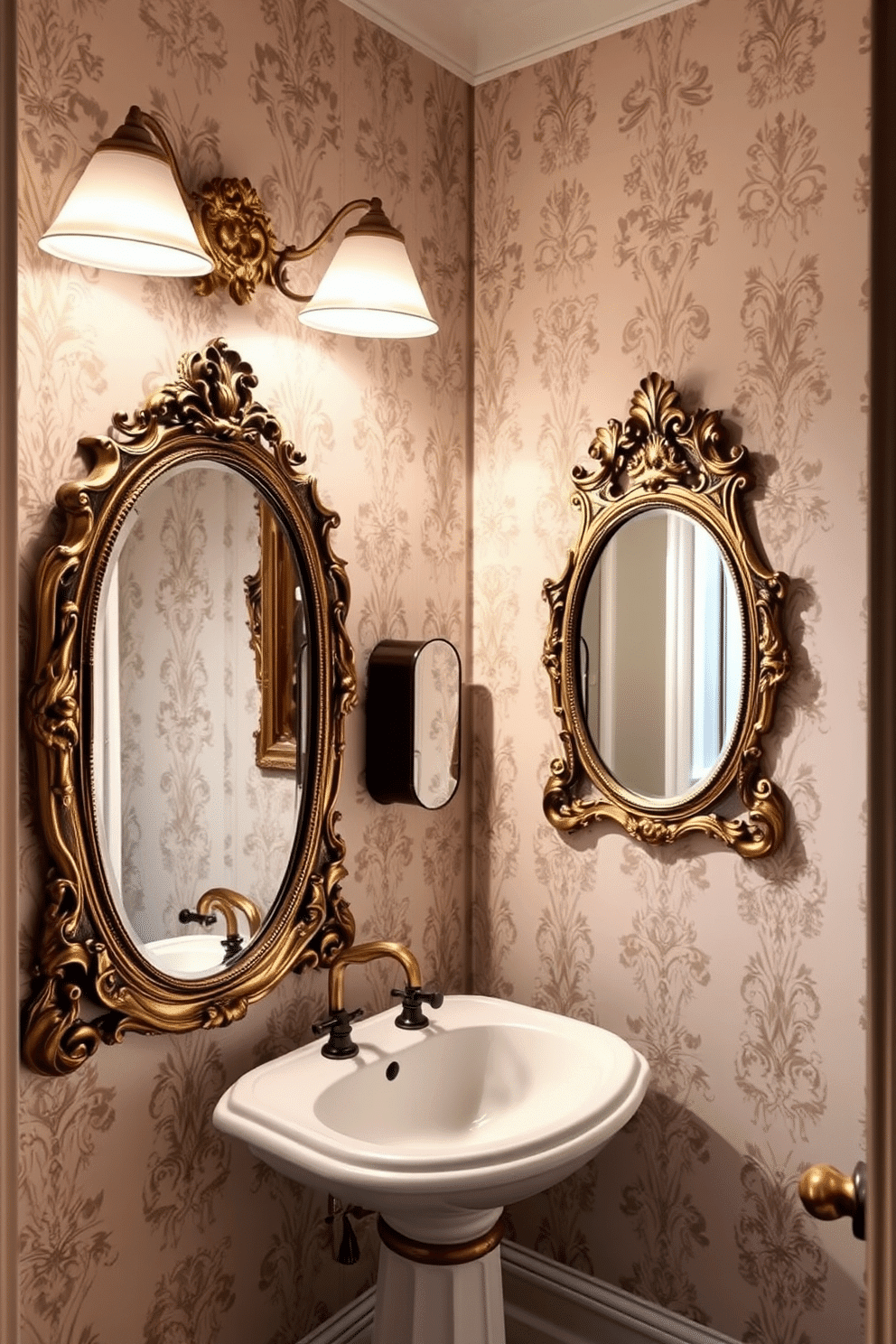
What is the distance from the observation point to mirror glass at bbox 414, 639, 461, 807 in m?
2.04

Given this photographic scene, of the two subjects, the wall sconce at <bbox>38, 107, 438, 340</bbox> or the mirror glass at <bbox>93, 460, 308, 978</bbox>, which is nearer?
the wall sconce at <bbox>38, 107, 438, 340</bbox>

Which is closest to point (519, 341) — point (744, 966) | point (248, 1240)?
point (744, 966)

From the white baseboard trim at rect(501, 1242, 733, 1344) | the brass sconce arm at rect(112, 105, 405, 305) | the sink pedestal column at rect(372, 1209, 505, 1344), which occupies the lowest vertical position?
the white baseboard trim at rect(501, 1242, 733, 1344)

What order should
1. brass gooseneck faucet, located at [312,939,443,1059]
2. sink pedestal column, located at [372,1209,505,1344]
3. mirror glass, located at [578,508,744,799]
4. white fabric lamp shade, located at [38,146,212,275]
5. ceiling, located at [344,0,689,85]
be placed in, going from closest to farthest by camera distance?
white fabric lamp shade, located at [38,146,212,275] → sink pedestal column, located at [372,1209,505,1344] → brass gooseneck faucet, located at [312,939,443,1059] → mirror glass, located at [578,508,744,799] → ceiling, located at [344,0,689,85]

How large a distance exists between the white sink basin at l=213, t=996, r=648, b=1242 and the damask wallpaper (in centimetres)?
18

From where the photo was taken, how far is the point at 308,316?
171 centimetres

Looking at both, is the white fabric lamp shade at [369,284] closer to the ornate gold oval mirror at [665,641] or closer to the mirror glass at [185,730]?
the mirror glass at [185,730]

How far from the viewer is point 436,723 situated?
2107 mm

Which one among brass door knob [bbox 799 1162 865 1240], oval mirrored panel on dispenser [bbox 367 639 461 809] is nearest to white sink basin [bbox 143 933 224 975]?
oval mirrored panel on dispenser [bbox 367 639 461 809]

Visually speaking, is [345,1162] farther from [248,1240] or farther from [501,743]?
[501,743]

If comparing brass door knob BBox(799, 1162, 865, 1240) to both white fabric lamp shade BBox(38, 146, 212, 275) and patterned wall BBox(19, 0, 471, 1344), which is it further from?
white fabric lamp shade BBox(38, 146, 212, 275)

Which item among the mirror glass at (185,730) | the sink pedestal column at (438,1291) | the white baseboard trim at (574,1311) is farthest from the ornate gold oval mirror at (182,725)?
the white baseboard trim at (574,1311)

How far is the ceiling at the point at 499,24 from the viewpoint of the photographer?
204 centimetres

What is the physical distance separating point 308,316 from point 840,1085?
1.53 metres
